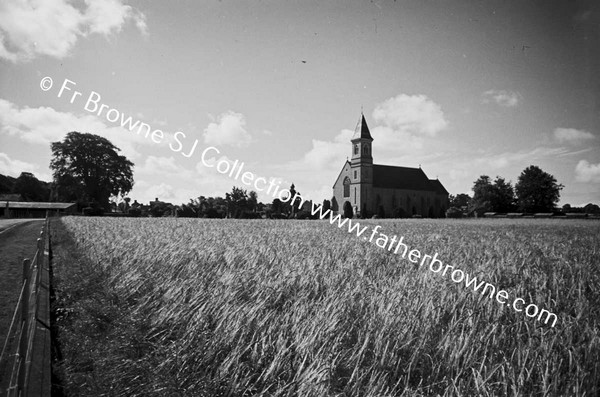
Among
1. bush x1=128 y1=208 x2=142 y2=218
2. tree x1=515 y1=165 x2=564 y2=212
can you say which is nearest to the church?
tree x1=515 y1=165 x2=564 y2=212

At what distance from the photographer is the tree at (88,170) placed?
2596 inches

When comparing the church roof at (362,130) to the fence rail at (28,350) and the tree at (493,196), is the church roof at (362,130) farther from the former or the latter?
the fence rail at (28,350)

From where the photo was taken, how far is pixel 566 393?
1.82 meters

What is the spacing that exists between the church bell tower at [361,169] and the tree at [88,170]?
50.6 m

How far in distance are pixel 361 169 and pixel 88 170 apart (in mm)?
58572

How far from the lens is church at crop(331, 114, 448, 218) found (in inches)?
3164

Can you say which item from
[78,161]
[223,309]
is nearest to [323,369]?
[223,309]

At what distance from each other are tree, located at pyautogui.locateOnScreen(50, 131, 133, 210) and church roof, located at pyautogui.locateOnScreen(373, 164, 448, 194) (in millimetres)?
58206

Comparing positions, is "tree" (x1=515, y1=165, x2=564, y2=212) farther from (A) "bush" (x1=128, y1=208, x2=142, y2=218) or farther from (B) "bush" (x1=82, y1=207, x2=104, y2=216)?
(B) "bush" (x1=82, y1=207, x2=104, y2=216)

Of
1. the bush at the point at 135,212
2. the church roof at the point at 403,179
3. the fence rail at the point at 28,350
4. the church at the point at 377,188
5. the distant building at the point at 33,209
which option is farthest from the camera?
the church roof at the point at 403,179

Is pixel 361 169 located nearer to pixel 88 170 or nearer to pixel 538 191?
pixel 538 191

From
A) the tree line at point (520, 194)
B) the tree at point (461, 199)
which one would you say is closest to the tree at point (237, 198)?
the tree line at point (520, 194)

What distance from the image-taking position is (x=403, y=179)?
8962cm

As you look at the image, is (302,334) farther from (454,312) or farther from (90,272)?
(90,272)
